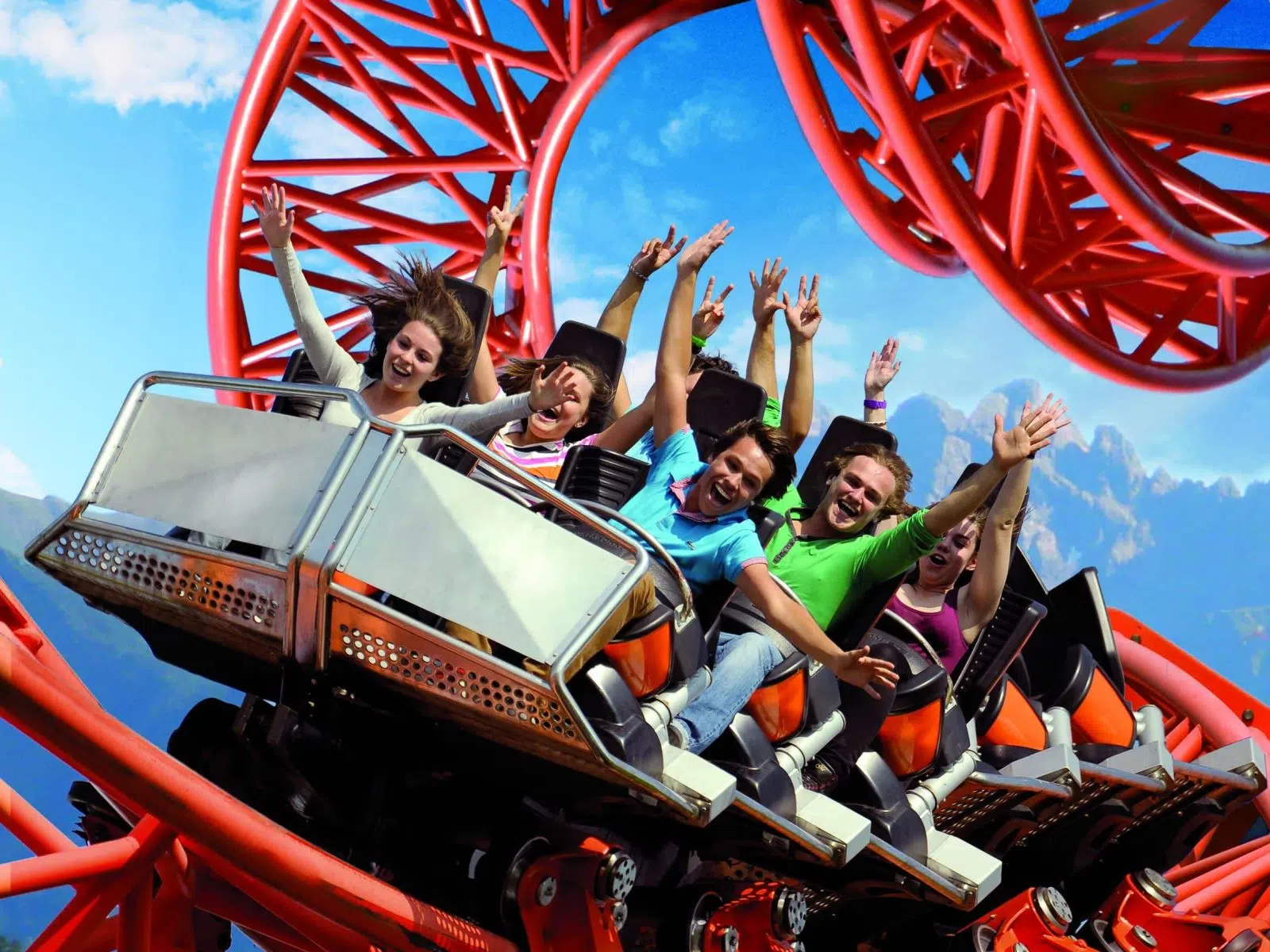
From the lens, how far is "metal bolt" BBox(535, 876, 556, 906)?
3.07 metres

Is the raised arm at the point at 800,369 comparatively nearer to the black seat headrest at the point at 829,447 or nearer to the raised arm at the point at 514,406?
the black seat headrest at the point at 829,447

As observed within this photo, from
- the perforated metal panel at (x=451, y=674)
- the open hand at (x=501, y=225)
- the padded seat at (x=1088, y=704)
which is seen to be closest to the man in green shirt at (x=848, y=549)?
the perforated metal panel at (x=451, y=674)

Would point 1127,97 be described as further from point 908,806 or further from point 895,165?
point 908,806

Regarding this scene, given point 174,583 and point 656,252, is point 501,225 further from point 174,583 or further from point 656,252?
point 174,583

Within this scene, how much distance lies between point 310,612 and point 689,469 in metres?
1.06

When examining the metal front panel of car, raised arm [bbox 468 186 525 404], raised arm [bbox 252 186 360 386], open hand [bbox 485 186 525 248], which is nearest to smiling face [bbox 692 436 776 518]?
the metal front panel of car

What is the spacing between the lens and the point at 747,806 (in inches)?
118

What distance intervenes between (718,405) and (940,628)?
0.90 metres

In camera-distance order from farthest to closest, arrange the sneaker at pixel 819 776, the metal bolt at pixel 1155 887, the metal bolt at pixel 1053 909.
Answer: the metal bolt at pixel 1155 887 → the metal bolt at pixel 1053 909 → the sneaker at pixel 819 776

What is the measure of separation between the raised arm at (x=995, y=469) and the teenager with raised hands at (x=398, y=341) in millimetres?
829

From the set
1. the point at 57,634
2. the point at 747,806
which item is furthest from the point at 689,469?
the point at 57,634

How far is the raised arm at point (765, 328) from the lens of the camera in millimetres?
3926

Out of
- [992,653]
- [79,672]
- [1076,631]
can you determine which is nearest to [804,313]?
[992,653]

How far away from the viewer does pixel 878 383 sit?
446 centimetres
